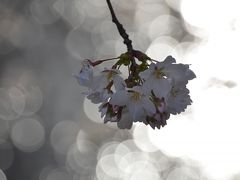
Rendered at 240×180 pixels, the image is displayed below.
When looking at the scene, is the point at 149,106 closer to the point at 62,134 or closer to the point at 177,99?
the point at 177,99

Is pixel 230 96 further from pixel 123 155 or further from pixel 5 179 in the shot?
pixel 5 179

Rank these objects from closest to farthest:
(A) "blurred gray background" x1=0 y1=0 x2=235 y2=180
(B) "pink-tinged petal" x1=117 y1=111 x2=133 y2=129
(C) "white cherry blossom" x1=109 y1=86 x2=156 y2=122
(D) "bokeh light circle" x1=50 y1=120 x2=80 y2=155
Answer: (C) "white cherry blossom" x1=109 y1=86 x2=156 y2=122 → (B) "pink-tinged petal" x1=117 y1=111 x2=133 y2=129 → (A) "blurred gray background" x1=0 y1=0 x2=235 y2=180 → (D) "bokeh light circle" x1=50 y1=120 x2=80 y2=155

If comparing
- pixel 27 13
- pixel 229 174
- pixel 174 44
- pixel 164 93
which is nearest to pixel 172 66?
pixel 164 93

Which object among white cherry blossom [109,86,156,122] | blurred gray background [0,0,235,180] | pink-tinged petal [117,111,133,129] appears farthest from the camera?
blurred gray background [0,0,235,180]

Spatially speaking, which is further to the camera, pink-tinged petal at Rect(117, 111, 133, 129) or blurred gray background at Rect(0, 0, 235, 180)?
blurred gray background at Rect(0, 0, 235, 180)

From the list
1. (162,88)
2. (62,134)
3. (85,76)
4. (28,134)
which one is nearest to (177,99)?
(162,88)

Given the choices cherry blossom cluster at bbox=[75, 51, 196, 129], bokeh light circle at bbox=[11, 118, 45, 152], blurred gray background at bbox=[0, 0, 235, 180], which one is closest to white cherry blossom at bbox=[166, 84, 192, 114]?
cherry blossom cluster at bbox=[75, 51, 196, 129]

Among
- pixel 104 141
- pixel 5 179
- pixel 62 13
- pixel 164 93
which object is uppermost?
pixel 62 13

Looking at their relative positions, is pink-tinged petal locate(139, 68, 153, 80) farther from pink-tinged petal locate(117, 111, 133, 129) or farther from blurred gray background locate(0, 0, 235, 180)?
blurred gray background locate(0, 0, 235, 180)
